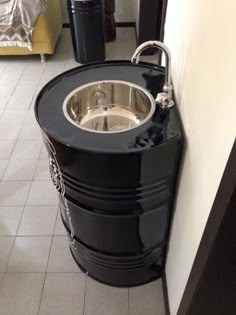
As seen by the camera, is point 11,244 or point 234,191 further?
point 11,244

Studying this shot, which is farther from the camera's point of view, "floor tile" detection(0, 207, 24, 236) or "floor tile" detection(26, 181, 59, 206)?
"floor tile" detection(26, 181, 59, 206)

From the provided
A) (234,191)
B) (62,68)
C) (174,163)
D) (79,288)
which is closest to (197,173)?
(174,163)

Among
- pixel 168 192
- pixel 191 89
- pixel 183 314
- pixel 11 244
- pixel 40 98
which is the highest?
pixel 191 89

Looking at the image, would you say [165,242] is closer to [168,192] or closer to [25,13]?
[168,192]

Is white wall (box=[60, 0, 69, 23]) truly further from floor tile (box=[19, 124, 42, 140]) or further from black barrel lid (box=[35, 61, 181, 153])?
black barrel lid (box=[35, 61, 181, 153])

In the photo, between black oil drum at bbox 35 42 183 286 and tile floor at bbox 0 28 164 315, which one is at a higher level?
black oil drum at bbox 35 42 183 286

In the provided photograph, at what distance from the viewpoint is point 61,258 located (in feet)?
4.86

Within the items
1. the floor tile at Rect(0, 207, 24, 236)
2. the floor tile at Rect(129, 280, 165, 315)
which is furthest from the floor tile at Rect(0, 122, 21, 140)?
the floor tile at Rect(129, 280, 165, 315)

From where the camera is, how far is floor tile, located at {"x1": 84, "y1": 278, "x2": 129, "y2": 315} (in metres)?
1.29

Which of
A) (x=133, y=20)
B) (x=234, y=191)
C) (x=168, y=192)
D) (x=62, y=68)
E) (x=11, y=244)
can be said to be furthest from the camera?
(x=133, y=20)

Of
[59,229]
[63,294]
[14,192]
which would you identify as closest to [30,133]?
[14,192]

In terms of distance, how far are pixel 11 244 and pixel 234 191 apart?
1.34 m

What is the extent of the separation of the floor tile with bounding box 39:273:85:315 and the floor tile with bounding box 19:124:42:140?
43.0 inches

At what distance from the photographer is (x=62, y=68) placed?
298cm
